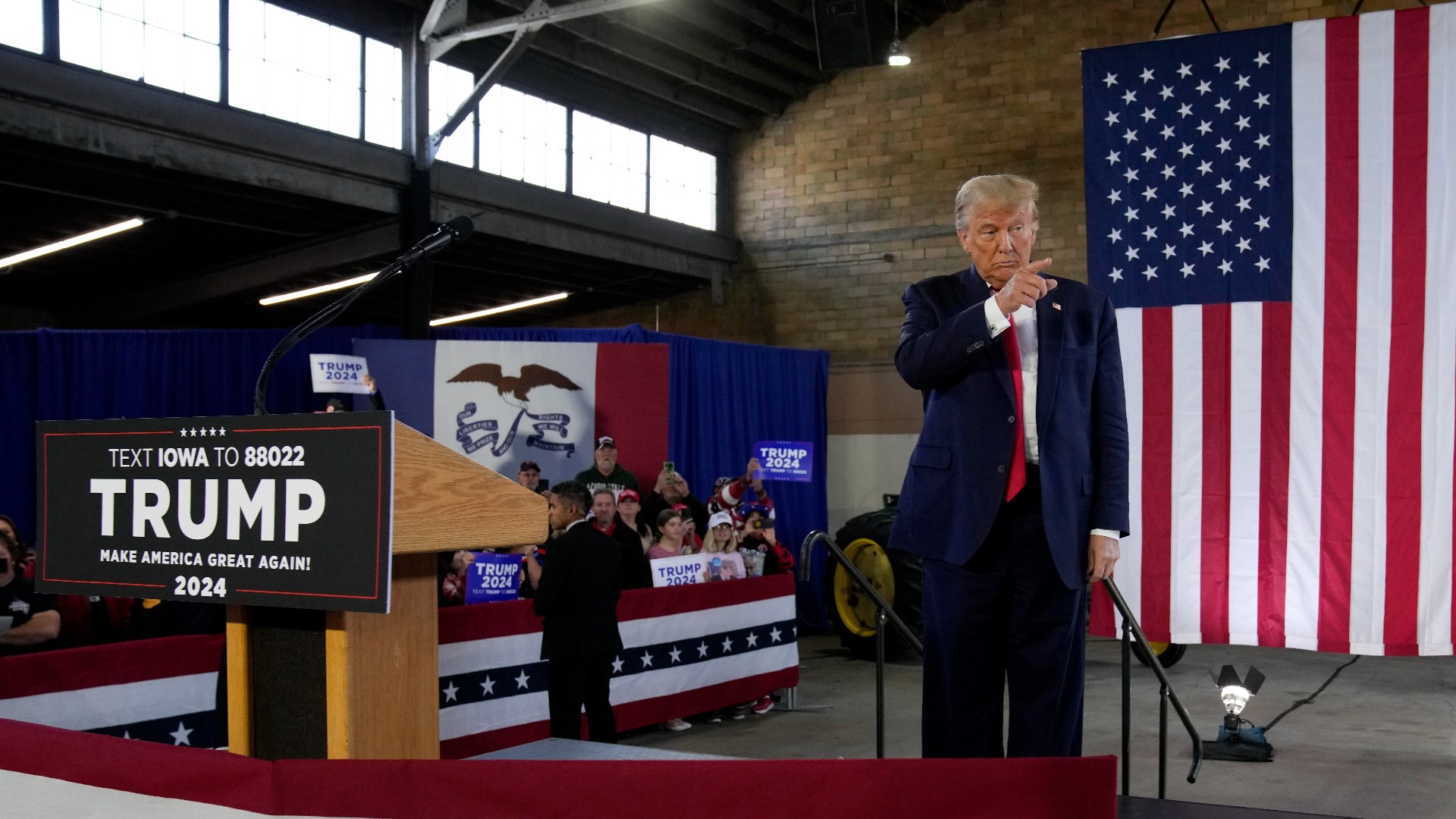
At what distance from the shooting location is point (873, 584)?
920 centimetres

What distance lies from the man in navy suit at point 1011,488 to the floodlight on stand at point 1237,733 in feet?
13.8

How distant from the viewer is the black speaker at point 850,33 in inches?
356

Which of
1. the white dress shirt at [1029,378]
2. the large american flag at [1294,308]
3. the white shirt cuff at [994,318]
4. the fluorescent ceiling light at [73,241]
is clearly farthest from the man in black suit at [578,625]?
the fluorescent ceiling light at [73,241]

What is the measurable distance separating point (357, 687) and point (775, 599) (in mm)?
5675

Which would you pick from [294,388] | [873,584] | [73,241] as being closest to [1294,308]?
[873,584]

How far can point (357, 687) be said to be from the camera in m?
1.77

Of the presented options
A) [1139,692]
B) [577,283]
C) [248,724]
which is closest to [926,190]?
[577,283]

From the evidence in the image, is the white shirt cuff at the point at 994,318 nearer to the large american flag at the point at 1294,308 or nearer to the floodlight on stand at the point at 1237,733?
the large american flag at the point at 1294,308

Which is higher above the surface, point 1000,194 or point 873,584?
point 1000,194

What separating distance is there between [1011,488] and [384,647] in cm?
103

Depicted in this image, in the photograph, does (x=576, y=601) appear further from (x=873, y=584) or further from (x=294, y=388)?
(x=294, y=388)

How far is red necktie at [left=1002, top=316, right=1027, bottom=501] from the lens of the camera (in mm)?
2023

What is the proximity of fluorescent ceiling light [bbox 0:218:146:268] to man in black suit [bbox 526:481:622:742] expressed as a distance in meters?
7.36

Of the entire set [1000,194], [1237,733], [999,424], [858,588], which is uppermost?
[1000,194]
